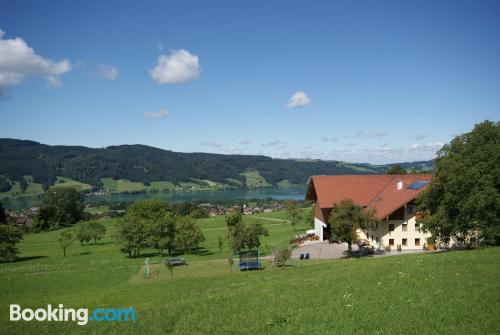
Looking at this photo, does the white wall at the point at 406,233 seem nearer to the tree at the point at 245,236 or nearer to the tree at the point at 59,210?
the tree at the point at 245,236

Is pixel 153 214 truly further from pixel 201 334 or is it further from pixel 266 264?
pixel 201 334

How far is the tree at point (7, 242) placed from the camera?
154 ft

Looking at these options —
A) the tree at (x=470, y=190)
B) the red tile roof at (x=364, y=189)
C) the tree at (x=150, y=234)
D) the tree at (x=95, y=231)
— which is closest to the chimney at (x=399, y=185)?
the red tile roof at (x=364, y=189)

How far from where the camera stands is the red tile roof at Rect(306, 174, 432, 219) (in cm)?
4231

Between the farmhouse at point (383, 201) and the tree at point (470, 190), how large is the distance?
5.37 metres

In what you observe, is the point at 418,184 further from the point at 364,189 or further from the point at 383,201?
the point at 364,189

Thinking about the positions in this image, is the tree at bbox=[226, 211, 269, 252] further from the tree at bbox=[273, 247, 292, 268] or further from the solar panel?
the solar panel

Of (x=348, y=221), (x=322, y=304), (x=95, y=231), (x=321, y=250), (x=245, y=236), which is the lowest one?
→ (x=321, y=250)

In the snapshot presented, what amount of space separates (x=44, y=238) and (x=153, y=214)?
3518 cm

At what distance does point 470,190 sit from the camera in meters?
25.9

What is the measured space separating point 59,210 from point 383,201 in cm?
8807

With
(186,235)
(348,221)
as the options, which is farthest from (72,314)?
(186,235)

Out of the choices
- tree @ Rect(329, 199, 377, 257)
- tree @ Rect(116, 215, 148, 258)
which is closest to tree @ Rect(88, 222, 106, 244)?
tree @ Rect(116, 215, 148, 258)

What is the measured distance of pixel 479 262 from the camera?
1722cm
